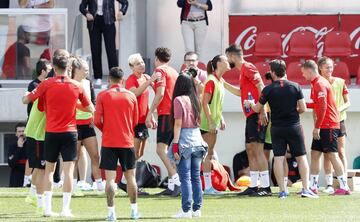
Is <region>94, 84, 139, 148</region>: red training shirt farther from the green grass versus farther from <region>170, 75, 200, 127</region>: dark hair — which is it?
the green grass

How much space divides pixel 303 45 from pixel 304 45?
0.06 feet

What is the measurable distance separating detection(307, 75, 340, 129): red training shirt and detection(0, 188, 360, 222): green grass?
102 centimetres

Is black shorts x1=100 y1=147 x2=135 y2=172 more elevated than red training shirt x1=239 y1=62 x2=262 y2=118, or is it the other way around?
red training shirt x1=239 y1=62 x2=262 y2=118

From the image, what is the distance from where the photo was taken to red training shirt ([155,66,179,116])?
58.1ft

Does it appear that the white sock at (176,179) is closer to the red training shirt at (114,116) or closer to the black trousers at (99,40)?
the red training shirt at (114,116)

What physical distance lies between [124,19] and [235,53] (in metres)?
5.40

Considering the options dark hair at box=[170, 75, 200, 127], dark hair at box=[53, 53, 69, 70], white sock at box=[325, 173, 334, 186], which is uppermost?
dark hair at box=[53, 53, 69, 70]

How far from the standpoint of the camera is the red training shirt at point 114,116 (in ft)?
49.2

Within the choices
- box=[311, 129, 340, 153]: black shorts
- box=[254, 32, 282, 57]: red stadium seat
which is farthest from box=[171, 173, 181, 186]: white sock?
box=[254, 32, 282, 57]: red stadium seat

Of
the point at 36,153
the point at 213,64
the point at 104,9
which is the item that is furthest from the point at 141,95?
the point at 104,9

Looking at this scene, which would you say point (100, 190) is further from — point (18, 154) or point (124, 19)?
point (124, 19)

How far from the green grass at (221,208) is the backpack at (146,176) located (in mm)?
1186

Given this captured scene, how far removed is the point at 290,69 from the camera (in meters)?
24.0

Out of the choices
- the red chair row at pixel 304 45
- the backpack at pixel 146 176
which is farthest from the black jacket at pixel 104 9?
the red chair row at pixel 304 45
